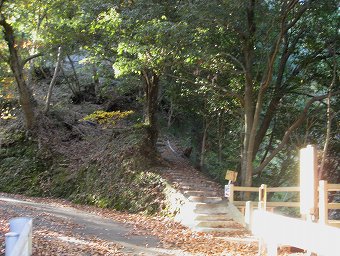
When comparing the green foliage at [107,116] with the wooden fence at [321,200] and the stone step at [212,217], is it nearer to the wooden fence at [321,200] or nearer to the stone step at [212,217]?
the stone step at [212,217]

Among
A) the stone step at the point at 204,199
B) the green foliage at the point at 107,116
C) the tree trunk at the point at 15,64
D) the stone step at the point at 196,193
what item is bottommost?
the stone step at the point at 204,199

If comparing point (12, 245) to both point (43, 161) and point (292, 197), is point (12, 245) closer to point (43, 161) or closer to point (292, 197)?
point (43, 161)

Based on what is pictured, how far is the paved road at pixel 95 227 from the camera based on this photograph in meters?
9.31

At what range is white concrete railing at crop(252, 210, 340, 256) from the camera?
3705mm

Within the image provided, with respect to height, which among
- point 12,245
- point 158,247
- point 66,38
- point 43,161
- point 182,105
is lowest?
point 158,247

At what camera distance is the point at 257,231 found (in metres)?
5.67

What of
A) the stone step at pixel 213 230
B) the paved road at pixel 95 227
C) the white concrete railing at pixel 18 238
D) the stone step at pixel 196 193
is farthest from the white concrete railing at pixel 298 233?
the stone step at pixel 196 193

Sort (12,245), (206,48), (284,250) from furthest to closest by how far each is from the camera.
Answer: (206,48), (284,250), (12,245)

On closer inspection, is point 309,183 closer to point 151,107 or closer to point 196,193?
point 196,193

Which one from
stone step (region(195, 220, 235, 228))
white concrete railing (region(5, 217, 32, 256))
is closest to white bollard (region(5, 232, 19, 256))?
white concrete railing (region(5, 217, 32, 256))

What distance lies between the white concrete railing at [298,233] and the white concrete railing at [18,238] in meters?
3.20

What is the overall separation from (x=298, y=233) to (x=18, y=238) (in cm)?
352

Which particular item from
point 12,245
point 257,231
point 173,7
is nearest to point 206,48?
point 173,7

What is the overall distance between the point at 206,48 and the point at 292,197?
48.0 ft
